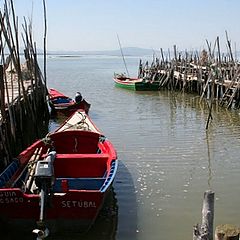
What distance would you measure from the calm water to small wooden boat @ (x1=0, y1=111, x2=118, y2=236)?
1.89ft

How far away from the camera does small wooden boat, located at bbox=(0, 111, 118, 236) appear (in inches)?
283

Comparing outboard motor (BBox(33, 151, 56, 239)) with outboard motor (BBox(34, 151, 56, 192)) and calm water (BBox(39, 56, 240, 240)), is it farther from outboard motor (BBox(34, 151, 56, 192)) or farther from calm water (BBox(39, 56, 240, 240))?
calm water (BBox(39, 56, 240, 240))

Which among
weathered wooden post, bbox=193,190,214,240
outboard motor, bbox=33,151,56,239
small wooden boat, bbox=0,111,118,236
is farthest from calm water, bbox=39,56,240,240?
weathered wooden post, bbox=193,190,214,240

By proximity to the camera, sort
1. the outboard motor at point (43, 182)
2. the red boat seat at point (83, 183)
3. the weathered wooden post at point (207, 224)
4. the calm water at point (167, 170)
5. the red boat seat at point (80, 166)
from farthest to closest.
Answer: the red boat seat at point (80, 166) < the red boat seat at point (83, 183) < the calm water at point (167, 170) < the outboard motor at point (43, 182) < the weathered wooden post at point (207, 224)

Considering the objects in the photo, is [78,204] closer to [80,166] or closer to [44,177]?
[44,177]

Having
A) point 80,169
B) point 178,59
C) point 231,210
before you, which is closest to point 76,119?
point 80,169

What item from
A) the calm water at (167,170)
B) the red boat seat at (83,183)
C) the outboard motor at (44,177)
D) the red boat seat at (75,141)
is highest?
the outboard motor at (44,177)

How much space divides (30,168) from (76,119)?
469 cm

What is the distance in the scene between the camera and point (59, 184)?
8.45 meters

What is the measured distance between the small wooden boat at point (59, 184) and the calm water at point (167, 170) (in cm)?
58

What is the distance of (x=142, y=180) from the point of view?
424 inches

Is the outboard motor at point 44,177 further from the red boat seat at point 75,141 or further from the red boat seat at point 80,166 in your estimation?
the red boat seat at point 75,141

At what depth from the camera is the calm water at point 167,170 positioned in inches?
322

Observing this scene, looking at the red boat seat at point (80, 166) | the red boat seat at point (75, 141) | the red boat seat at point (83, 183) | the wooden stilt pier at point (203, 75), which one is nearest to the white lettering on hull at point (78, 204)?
the red boat seat at point (83, 183)
